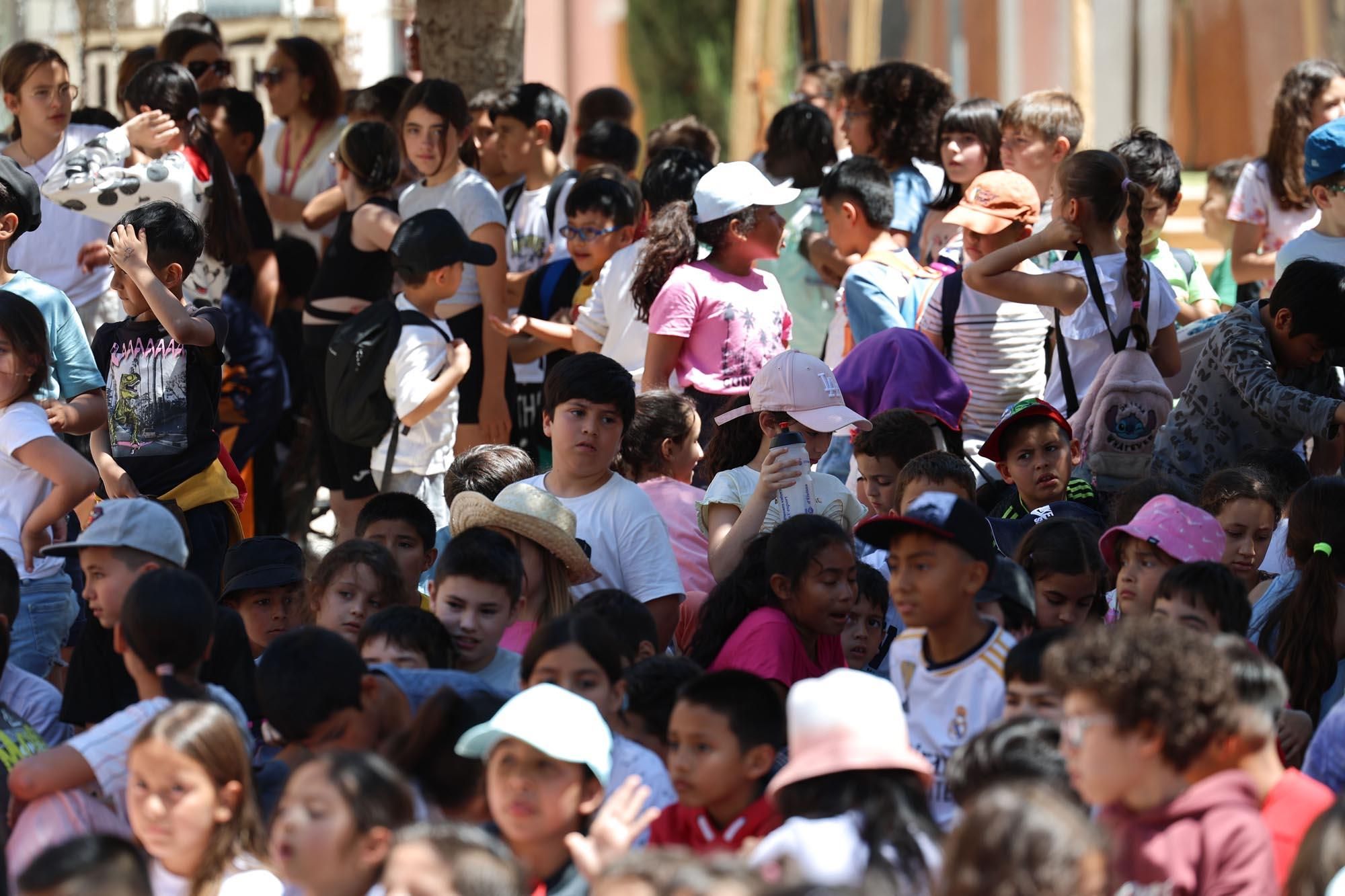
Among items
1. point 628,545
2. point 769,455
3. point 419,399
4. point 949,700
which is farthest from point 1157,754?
point 419,399

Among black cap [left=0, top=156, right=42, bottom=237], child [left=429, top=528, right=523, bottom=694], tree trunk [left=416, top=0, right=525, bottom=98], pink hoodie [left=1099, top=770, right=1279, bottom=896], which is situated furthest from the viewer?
tree trunk [left=416, top=0, right=525, bottom=98]

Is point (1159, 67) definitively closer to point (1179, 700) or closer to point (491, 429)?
point (491, 429)

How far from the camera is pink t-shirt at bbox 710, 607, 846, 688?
4.58 meters

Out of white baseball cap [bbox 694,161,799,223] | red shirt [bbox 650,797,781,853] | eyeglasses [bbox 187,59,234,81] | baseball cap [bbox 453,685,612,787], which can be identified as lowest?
red shirt [bbox 650,797,781,853]

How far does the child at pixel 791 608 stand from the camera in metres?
4.63

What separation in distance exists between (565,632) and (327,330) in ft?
11.1

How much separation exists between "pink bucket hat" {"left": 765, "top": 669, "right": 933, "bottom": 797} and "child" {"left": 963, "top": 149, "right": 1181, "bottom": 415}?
251cm

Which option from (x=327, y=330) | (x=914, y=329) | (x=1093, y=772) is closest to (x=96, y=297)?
(x=327, y=330)

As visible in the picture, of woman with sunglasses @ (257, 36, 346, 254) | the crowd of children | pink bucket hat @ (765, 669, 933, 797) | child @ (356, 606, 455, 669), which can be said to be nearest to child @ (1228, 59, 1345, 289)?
the crowd of children

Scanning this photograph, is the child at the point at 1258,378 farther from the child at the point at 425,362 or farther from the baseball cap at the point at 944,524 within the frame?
the child at the point at 425,362

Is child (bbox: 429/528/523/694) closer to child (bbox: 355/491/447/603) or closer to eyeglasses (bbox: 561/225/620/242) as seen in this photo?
child (bbox: 355/491/447/603)

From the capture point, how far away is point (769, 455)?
5.08m

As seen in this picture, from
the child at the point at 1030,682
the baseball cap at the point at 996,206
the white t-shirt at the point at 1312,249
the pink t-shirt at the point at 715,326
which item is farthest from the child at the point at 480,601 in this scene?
the white t-shirt at the point at 1312,249

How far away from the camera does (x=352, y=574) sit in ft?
16.0
